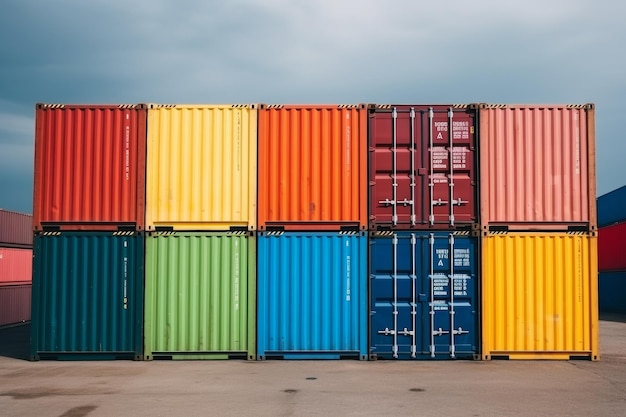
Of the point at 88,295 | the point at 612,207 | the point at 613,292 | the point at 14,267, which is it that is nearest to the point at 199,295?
the point at 88,295

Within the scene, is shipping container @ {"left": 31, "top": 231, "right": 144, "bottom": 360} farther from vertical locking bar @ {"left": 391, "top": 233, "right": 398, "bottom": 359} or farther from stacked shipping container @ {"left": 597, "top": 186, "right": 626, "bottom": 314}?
stacked shipping container @ {"left": 597, "top": 186, "right": 626, "bottom": 314}

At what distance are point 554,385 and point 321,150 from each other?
22.5 ft

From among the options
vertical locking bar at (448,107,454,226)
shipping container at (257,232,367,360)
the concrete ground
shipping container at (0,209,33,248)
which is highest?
vertical locking bar at (448,107,454,226)

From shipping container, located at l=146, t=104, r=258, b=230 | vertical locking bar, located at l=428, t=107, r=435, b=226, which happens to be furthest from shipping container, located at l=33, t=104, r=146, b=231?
vertical locking bar, located at l=428, t=107, r=435, b=226

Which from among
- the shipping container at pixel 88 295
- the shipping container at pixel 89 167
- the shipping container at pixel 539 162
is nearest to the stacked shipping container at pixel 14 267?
the shipping container at pixel 89 167

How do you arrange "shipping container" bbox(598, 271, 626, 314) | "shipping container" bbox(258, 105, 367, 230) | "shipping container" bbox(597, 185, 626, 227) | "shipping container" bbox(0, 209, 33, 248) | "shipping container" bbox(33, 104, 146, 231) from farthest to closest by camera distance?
"shipping container" bbox(598, 271, 626, 314)
"shipping container" bbox(597, 185, 626, 227)
"shipping container" bbox(0, 209, 33, 248)
"shipping container" bbox(33, 104, 146, 231)
"shipping container" bbox(258, 105, 367, 230)

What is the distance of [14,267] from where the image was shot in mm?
26875

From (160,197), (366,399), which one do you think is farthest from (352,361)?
(160,197)

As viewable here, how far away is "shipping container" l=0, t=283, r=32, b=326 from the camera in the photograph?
25641 mm

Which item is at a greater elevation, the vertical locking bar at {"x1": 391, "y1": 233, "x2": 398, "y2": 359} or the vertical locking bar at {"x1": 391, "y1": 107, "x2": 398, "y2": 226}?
the vertical locking bar at {"x1": 391, "y1": 107, "x2": 398, "y2": 226}

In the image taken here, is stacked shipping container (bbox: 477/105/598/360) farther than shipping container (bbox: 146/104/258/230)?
No

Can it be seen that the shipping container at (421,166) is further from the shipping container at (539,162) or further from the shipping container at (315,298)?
the shipping container at (315,298)

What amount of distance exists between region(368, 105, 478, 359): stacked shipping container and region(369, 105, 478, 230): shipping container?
0.9 inches

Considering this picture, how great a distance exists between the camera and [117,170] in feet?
49.9
